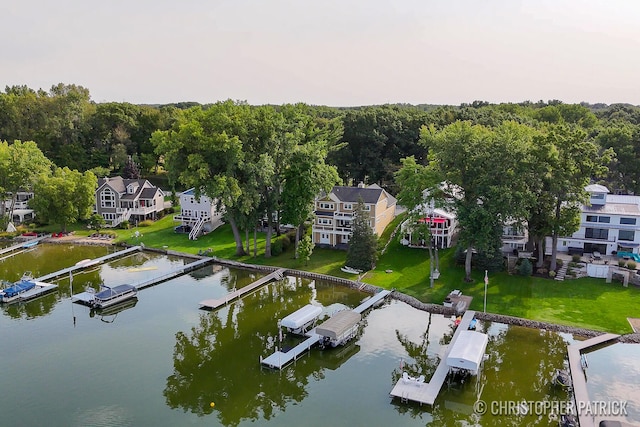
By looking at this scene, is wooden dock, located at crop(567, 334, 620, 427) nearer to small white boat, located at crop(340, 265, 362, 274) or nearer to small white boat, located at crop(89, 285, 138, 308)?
small white boat, located at crop(340, 265, 362, 274)

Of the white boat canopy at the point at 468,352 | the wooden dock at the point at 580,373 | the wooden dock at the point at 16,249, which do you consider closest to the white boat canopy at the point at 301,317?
Answer: the white boat canopy at the point at 468,352

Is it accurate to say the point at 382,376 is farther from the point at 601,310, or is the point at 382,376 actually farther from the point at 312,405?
the point at 601,310

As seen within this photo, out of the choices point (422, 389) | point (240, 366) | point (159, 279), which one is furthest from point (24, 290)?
point (422, 389)

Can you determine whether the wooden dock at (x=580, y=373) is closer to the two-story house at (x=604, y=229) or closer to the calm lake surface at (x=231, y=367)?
the calm lake surface at (x=231, y=367)

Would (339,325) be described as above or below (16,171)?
below

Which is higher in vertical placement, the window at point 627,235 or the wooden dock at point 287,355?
the window at point 627,235

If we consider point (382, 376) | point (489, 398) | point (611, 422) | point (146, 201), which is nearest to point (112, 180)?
point (146, 201)

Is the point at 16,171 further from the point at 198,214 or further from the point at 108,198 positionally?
the point at 198,214
